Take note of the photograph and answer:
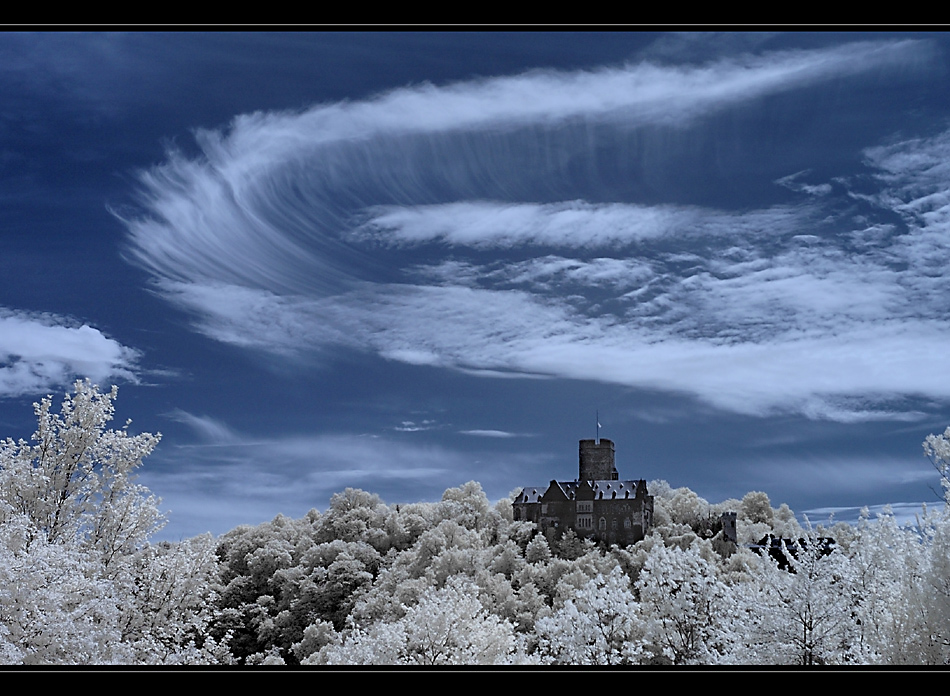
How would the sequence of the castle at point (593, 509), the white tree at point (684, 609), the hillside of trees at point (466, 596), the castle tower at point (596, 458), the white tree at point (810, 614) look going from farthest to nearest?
the castle at point (593, 509) < the castle tower at point (596, 458) < the white tree at point (684, 609) < the white tree at point (810, 614) < the hillside of trees at point (466, 596)

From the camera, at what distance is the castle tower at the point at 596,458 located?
6.45m

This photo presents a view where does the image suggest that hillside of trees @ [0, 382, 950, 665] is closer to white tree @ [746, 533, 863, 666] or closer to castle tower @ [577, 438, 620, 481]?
white tree @ [746, 533, 863, 666]

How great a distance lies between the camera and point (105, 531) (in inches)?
226

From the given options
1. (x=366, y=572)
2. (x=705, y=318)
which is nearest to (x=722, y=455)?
(x=705, y=318)

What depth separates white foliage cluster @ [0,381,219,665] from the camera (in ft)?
16.6

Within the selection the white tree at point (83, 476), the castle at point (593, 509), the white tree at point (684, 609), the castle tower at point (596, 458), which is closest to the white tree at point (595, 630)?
the white tree at point (684, 609)

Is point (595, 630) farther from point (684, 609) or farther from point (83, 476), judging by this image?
point (83, 476)

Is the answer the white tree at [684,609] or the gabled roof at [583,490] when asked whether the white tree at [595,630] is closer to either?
the white tree at [684,609]

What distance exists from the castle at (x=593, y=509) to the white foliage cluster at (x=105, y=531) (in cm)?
385

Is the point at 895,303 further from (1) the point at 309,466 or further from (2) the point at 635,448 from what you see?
(1) the point at 309,466

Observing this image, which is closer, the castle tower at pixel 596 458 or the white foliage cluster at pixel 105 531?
the white foliage cluster at pixel 105 531

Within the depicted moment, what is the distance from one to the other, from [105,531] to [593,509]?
5.76 m

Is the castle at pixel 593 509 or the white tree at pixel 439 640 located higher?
the castle at pixel 593 509

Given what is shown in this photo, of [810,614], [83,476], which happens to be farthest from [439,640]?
[83,476]
